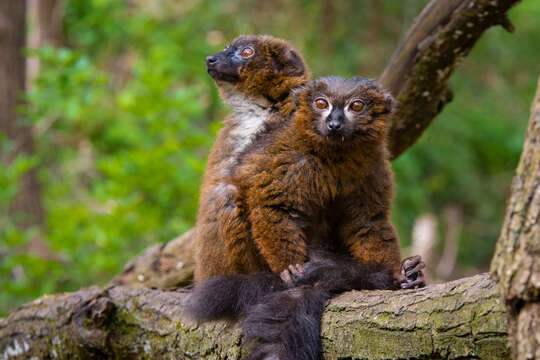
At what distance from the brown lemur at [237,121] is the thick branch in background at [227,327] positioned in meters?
0.41

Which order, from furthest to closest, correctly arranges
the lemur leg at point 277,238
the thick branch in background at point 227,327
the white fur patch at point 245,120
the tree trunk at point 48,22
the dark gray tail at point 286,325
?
the tree trunk at point 48,22
the white fur patch at point 245,120
the lemur leg at point 277,238
the dark gray tail at point 286,325
the thick branch in background at point 227,327

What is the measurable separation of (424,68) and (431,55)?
126 mm

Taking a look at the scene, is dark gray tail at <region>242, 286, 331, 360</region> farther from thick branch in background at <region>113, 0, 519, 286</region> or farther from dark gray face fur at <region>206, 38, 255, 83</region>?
thick branch in background at <region>113, 0, 519, 286</region>

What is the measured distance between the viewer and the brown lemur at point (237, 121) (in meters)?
3.62

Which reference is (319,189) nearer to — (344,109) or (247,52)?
(344,109)

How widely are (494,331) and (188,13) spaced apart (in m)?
8.77

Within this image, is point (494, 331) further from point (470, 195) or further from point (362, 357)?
point (470, 195)

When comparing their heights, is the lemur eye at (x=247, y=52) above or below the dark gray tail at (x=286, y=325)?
above

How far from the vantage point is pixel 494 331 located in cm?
210

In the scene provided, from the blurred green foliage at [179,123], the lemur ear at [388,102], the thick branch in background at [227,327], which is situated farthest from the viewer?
the blurred green foliage at [179,123]

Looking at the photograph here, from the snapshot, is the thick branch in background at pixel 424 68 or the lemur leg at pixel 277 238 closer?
the lemur leg at pixel 277 238

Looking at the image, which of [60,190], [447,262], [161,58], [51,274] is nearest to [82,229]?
[51,274]

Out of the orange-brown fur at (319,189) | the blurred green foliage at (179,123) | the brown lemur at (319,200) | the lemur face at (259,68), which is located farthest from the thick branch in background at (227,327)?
the blurred green foliage at (179,123)

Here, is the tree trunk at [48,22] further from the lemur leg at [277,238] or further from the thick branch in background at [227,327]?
the lemur leg at [277,238]
